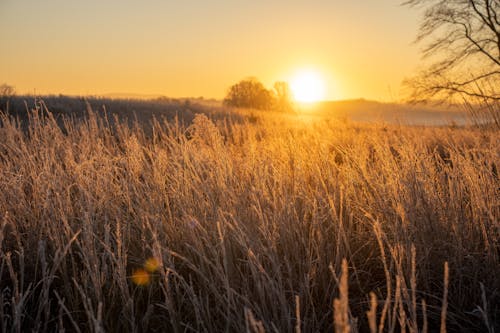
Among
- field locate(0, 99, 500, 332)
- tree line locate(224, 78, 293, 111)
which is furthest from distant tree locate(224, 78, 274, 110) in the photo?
field locate(0, 99, 500, 332)

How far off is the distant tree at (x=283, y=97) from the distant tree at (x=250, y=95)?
90 centimetres

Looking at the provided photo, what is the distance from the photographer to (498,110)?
3.95 meters

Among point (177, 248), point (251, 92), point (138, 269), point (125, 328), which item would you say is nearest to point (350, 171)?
point (177, 248)

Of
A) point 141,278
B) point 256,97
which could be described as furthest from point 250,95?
point 141,278

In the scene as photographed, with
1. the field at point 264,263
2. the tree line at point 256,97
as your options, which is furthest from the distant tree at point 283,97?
the field at point 264,263

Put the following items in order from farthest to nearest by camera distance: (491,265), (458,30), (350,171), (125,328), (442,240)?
1. (458,30)
2. (350,171)
3. (442,240)
4. (491,265)
5. (125,328)

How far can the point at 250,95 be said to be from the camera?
111 feet

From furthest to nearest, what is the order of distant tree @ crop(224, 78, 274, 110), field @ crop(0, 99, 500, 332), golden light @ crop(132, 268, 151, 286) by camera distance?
1. distant tree @ crop(224, 78, 274, 110)
2. golden light @ crop(132, 268, 151, 286)
3. field @ crop(0, 99, 500, 332)

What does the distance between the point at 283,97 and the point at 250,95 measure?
11.0 feet

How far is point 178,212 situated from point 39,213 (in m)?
0.87

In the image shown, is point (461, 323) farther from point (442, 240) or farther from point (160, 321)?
point (160, 321)

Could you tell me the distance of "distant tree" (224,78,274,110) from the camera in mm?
33812

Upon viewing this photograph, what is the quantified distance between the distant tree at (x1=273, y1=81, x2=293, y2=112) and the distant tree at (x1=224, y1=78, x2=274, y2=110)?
0.90 m

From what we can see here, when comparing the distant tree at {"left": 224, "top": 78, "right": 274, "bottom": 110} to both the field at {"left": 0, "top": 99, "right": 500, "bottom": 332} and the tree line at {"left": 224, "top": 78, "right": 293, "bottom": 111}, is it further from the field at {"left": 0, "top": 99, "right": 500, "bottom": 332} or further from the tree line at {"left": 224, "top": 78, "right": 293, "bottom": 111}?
the field at {"left": 0, "top": 99, "right": 500, "bottom": 332}
